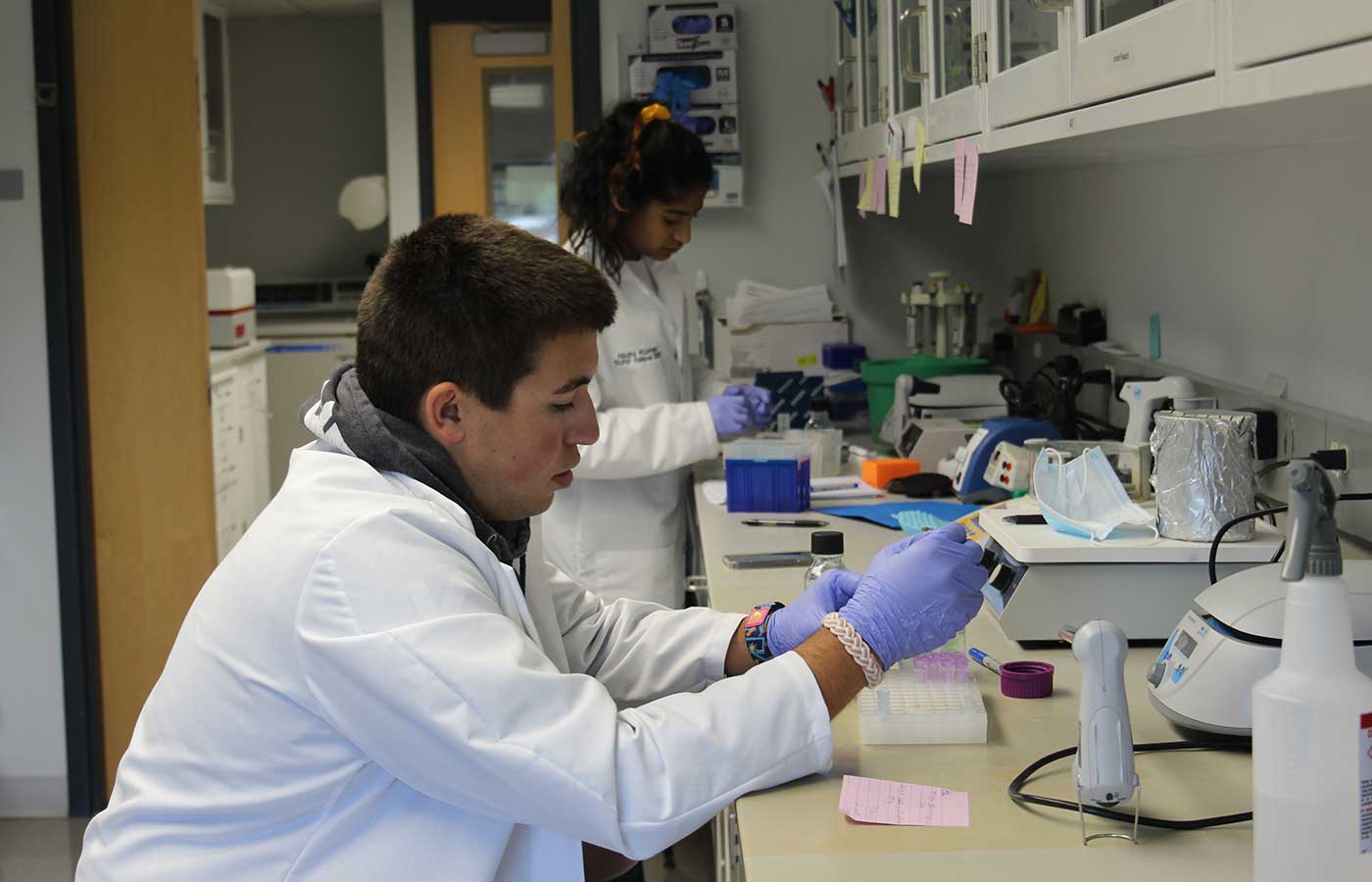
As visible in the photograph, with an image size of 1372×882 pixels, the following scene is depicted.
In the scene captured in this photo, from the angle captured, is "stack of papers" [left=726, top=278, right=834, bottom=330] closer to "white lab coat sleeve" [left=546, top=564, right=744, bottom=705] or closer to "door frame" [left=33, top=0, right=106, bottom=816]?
"door frame" [left=33, top=0, right=106, bottom=816]

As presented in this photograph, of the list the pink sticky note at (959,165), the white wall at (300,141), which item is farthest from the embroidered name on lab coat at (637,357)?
the white wall at (300,141)

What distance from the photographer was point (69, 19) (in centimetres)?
315

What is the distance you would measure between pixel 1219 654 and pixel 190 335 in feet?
8.78

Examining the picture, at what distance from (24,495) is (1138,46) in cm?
285

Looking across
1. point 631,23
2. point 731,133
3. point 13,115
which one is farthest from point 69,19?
point 731,133

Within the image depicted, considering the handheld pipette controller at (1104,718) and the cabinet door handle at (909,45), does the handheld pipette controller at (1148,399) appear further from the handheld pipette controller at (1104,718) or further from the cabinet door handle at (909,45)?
the handheld pipette controller at (1104,718)

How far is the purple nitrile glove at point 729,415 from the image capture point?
2.62 m

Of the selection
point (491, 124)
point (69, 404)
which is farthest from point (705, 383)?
point (491, 124)

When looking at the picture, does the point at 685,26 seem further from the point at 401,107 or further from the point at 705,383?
the point at 401,107

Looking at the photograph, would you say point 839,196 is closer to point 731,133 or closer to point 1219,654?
point 731,133

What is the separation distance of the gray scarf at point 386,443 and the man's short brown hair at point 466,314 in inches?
0.8

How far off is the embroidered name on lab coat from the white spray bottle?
189 cm

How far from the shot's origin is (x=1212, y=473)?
149 centimetres

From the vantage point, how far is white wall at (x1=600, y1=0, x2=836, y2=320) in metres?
3.65
